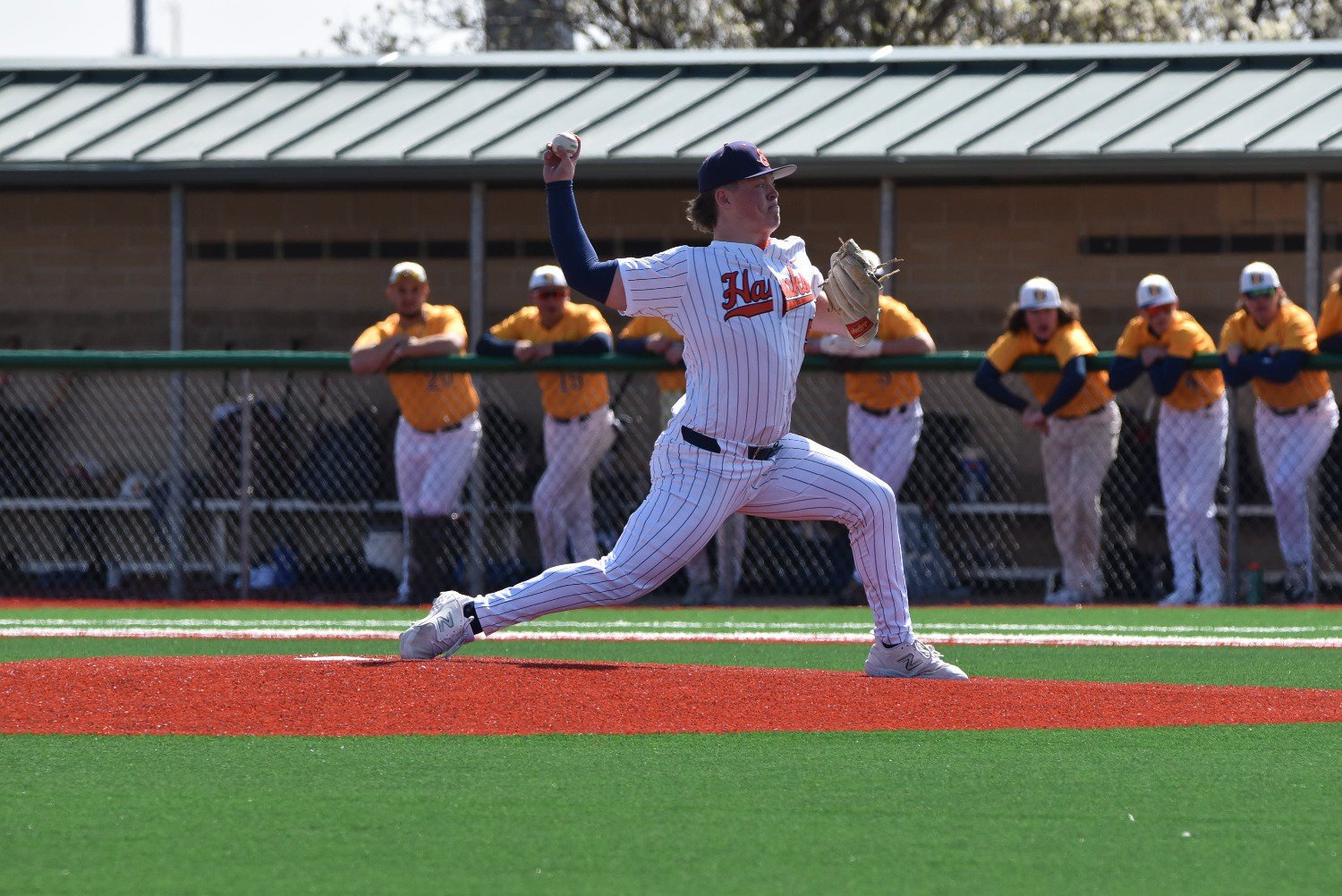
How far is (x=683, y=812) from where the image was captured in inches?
175

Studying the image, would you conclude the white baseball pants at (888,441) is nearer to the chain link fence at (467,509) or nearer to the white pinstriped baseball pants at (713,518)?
the chain link fence at (467,509)

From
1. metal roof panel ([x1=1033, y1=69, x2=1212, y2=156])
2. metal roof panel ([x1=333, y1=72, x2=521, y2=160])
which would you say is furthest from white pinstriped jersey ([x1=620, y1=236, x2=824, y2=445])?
metal roof panel ([x1=333, y1=72, x2=521, y2=160])

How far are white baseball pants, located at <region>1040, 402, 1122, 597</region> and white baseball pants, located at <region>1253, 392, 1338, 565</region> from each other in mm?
856

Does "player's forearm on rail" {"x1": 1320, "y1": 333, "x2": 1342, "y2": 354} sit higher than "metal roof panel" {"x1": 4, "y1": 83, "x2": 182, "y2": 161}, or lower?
lower

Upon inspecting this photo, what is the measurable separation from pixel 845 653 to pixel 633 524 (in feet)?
7.35

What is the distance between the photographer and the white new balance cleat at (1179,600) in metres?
11.3

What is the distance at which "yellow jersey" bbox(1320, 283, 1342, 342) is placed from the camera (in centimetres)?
1105

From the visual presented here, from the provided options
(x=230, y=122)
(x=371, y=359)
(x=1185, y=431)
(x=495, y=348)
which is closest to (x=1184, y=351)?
(x=1185, y=431)

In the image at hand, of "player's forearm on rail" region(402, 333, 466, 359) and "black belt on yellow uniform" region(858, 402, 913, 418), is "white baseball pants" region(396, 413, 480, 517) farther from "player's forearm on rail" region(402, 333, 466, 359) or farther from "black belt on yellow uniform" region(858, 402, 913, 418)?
"black belt on yellow uniform" region(858, 402, 913, 418)

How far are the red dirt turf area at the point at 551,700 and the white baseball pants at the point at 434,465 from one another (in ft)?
15.6

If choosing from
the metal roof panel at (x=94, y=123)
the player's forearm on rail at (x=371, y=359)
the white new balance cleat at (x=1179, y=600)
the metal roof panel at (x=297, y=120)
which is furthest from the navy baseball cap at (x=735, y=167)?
the metal roof panel at (x=94, y=123)

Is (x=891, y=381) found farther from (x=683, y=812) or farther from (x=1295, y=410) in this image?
(x=683, y=812)

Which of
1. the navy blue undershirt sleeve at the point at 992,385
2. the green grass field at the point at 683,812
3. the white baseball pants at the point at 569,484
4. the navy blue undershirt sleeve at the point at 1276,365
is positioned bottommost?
the green grass field at the point at 683,812

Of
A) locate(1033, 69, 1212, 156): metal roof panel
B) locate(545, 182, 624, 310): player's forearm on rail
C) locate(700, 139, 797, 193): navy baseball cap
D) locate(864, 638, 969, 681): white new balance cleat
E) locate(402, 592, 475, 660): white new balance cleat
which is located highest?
locate(1033, 69, 1212, 156): metal roof panel
